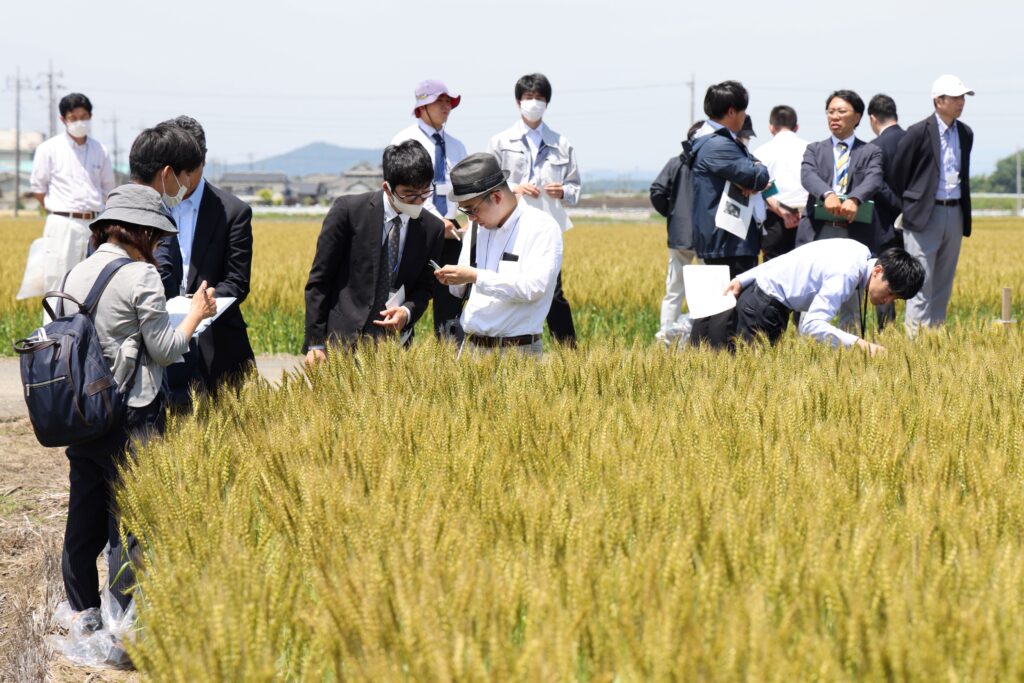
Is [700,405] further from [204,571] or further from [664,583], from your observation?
[204,571]

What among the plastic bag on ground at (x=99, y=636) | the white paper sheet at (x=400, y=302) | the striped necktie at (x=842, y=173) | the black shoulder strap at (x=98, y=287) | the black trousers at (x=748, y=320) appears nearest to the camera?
the black shoulder strap at (x=98, y=287)

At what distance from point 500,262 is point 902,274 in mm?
1759

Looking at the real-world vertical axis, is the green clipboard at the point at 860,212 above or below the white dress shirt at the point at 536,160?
below

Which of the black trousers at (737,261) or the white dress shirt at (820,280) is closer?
the white dress shirt at (820,280)

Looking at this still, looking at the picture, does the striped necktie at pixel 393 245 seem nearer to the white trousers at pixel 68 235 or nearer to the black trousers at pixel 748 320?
the black trousers at pixel 748 320

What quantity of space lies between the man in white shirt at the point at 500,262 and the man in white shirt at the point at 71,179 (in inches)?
189

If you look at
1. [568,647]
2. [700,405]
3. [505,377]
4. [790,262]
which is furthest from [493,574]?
[790,262]

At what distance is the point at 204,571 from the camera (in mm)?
2217

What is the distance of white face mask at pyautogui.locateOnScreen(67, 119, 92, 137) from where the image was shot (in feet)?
28.3

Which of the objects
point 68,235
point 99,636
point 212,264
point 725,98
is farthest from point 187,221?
point 68,235

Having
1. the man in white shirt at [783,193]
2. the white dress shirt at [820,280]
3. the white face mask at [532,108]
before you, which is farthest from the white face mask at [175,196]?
the man in white shirt at [783,193]

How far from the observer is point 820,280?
548 cm

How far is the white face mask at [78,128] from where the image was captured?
8.63 m

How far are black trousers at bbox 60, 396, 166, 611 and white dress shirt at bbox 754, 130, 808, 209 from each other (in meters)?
6.08
